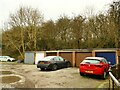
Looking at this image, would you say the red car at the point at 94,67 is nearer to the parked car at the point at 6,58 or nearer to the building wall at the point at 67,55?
the building wall at the point at 67,55

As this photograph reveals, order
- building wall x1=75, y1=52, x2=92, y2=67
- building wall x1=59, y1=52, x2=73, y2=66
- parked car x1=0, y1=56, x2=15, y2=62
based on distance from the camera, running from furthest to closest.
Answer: parked car x1=0, y1=56, x2=15, y2=62 < building wall x1=59, y1=52, x2=73, y2=66 < building wall x1=75, y1=52, x2=92, y2=67

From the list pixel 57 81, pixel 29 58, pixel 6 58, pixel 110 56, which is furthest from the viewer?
pixel 6 58

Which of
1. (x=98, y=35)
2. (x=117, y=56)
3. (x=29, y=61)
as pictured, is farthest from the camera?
(x=98, y=35)

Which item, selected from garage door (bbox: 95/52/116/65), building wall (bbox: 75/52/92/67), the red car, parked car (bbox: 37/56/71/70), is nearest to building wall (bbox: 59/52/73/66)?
building wall (bbox: 75/52/92/67)

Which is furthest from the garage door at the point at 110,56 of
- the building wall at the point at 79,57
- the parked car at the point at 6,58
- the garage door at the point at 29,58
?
the parked car at the point at 6,58

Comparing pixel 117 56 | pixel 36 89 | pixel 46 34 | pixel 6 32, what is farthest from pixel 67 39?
pixel 36 89

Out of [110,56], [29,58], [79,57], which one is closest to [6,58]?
[29,58]

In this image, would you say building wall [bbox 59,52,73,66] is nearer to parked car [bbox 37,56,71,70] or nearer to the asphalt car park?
parked car [bbox 37,56,71,70]

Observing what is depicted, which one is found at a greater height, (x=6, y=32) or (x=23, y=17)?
(x=23, y=17)

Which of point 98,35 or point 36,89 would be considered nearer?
point 36,89

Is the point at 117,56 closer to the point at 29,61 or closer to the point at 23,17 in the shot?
the point at 29,61

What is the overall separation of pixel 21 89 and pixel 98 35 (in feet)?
78.8

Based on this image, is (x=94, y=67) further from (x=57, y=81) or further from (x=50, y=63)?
(x=50, y=63)

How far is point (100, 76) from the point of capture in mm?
14172
